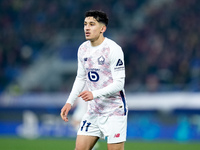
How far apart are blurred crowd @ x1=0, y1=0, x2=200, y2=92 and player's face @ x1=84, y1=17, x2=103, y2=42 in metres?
10.4

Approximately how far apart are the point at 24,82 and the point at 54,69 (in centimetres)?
149

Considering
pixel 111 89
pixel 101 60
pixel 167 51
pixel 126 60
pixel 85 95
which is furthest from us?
pixel 126 60

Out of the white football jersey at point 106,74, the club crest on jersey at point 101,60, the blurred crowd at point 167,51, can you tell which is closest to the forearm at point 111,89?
the white football jersey at point 106,74

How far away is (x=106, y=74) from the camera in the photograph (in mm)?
6160

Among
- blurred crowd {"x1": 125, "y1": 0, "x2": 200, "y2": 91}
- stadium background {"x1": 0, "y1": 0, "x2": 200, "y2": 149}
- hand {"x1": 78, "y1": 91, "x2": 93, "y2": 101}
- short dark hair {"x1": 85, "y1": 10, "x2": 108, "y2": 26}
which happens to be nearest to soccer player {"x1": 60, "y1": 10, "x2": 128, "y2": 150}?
short dark hair {"x1": 85, "y1": 10, "x2": 108, "y2": 26}

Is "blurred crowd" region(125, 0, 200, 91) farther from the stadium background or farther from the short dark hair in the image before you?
the short dark hair

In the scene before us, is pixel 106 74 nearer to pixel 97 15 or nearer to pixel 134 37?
pixel 97 15

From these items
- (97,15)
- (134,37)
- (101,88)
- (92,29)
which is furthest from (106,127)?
(134,37)

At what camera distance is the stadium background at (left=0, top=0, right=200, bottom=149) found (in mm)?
15961

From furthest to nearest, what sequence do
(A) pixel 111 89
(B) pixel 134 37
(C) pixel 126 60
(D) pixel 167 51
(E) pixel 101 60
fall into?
1. (B) pixel 134 37
2. (C) pixel 126 60
3. (D) pixel 167 51
4. (E) pixel 101 60
5. (A) pixel 111 89

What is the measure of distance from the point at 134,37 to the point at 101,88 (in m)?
15.0

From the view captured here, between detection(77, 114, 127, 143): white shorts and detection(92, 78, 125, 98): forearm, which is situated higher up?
detection(92, 78, 125, 98): forearm

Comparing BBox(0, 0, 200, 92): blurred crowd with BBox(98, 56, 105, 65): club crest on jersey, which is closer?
BBox(98, 56, 105, 65): club crest on jersey

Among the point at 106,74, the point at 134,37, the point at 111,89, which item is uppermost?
the point at 134,37
